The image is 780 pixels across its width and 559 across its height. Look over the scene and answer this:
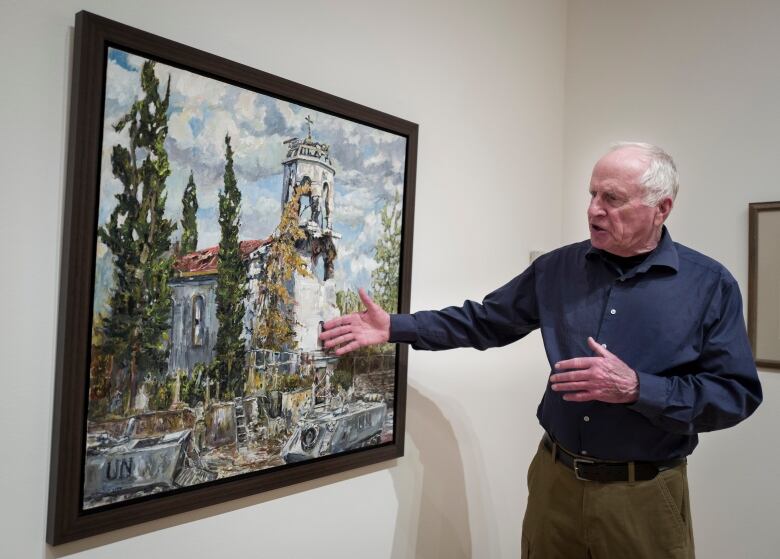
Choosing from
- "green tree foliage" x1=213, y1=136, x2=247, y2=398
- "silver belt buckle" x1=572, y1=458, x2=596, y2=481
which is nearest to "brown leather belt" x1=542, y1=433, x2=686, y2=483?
"silver belt buckle" x1=572, y1=458, x2=596, y2=481

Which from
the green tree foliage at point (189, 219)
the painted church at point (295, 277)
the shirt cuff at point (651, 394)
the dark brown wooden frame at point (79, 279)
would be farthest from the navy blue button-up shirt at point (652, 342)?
the dark brown wooden frame at point (79, 279)

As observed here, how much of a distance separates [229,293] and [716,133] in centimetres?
209

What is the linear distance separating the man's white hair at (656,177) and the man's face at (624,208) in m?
0.01

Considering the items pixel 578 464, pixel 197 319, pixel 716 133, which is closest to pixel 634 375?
pixel 578 464

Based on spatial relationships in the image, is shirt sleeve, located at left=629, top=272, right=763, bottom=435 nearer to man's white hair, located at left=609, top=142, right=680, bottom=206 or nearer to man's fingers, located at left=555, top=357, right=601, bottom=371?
man's fingers, located at left=555, top=357, right=601, bottom=371

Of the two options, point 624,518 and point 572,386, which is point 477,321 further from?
point 624,518

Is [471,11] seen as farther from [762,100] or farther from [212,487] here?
[212,487]

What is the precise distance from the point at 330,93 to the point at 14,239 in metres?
0.97

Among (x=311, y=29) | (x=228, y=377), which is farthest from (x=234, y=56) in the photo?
(x=228, y=377)

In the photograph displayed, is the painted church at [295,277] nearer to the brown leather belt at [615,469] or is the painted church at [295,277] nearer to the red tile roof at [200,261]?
the red tile roof at [200,261]

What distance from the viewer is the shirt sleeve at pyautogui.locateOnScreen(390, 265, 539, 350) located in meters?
1.90

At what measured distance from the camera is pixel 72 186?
1302mm

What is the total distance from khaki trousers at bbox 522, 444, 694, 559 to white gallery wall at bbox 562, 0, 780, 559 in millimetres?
922

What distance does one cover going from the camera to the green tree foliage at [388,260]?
6.54 ft
